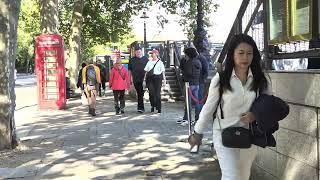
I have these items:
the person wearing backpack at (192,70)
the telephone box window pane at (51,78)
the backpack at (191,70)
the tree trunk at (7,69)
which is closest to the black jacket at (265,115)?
the tree trunk at (7,69)

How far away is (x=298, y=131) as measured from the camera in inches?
205

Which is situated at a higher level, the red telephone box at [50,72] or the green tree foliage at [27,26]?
the green tree foliage at [27,26]

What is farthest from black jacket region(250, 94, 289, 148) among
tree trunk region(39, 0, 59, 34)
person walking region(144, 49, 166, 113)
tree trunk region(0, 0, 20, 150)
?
tree trunk region(39, 0, 59, 34)

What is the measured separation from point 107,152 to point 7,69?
221 centimetres

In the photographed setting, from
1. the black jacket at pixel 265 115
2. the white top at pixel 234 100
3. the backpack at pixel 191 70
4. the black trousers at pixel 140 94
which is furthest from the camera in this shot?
the black trousers at pixel 140 94

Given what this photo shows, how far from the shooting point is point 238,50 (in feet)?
14.1

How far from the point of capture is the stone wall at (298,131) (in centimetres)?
481

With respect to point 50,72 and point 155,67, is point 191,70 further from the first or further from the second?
point 50,72

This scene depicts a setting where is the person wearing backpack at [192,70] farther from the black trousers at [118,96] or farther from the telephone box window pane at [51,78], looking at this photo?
the telephone box window pane at [51,78]

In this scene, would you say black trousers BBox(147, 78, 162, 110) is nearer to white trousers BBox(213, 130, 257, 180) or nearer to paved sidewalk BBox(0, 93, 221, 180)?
paved sidewalk BBox(0, 93, 221, 180)

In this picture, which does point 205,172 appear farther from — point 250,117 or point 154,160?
point 250,117

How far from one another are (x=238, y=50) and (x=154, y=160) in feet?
14.0

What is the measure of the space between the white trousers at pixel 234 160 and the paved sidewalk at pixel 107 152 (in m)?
2.61

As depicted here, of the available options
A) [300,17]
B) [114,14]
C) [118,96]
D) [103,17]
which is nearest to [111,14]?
[114,14]
